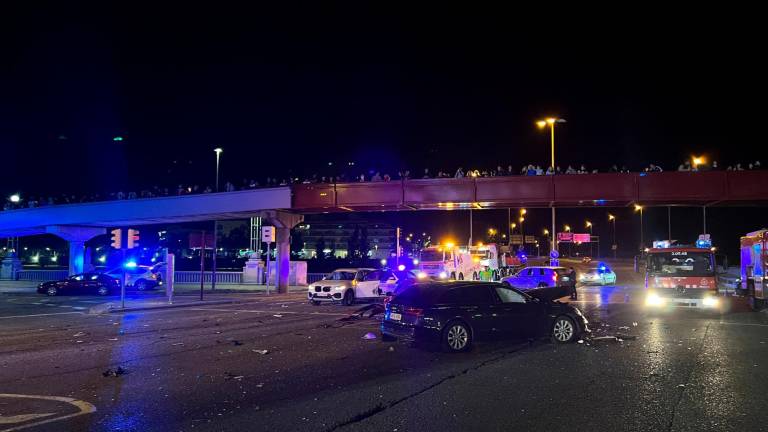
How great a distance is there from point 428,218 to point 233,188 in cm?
6486

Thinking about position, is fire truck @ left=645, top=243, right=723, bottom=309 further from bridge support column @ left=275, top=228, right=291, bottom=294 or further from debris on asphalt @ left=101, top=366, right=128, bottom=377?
bridge support column @ left=275, top=228, right=291, bottom=294

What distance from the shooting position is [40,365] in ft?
33.6

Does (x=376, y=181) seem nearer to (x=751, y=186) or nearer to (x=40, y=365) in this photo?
(x=751, y=186)

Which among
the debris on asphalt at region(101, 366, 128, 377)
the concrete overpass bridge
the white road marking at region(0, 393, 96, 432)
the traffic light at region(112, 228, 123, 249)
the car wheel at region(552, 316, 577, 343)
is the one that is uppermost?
the concrete overpass bridge

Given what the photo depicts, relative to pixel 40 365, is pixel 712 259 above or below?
above

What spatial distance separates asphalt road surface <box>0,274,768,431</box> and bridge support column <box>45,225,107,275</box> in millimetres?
30234

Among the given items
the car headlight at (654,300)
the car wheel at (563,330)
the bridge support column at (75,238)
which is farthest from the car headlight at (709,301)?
the bridge support column at (75,238)

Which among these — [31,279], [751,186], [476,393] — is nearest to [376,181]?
[751,186]

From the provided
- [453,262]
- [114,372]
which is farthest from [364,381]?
[453,262]

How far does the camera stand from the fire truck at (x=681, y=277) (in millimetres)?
18952

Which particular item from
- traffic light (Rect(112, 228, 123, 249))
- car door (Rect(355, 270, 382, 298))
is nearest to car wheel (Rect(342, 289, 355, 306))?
car door (Rect(355, 270, 382, 298))

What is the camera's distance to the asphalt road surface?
666 cm

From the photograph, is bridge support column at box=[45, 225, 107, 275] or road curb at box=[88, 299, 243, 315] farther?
bridge support column at box=[45, 225, 107, 275]

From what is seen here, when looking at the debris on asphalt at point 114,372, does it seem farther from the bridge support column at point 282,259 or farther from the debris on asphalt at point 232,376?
the bridge support column at point 282,259
